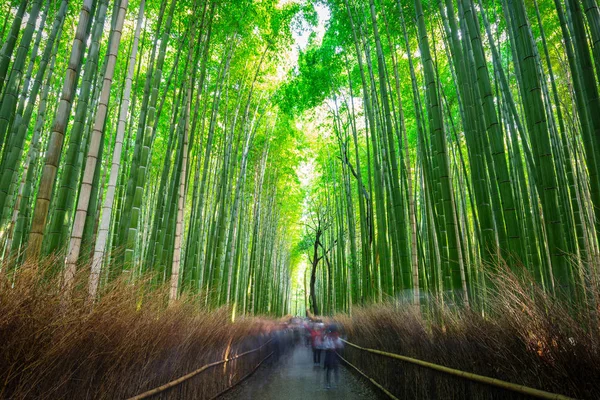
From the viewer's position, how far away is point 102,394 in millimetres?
1715

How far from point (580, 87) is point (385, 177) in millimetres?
2694

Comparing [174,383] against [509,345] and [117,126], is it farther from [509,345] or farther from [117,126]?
A: [509,345]

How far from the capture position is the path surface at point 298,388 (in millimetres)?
4051

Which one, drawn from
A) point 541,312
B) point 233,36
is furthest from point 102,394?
point 233,36

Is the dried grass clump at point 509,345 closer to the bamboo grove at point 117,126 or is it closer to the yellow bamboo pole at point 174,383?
the yellow bamboo pole at point 174,383

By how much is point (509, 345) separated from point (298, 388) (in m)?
3.66

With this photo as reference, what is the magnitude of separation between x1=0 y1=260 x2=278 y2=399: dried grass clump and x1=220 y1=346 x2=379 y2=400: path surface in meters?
1.30

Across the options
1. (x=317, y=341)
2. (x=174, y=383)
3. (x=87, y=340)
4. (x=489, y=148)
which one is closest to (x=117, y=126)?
(x=87, y=340)

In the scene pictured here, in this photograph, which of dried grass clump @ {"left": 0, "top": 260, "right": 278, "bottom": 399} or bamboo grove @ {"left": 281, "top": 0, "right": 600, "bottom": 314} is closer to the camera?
dried grass clump @ {"left": 0, "top": 260, "right": 278, "bottom": 399}

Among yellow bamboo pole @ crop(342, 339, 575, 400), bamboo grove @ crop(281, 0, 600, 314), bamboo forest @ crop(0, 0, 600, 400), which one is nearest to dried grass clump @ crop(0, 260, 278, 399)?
bamboo forest @ crop(0, 0, 600, 400)

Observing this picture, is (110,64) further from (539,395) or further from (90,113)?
(539,395)

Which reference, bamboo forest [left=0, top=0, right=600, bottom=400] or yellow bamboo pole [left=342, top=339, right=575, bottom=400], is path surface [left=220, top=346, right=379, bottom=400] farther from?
yellow bamboo pole [left=342, top=339, right=575, bottom=400]

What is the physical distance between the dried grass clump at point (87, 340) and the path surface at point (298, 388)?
130cm

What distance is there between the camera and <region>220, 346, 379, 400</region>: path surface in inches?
A: 159
